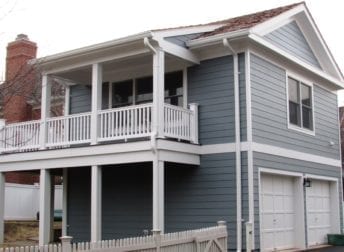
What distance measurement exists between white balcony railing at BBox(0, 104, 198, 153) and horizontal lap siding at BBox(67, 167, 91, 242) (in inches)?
91.5

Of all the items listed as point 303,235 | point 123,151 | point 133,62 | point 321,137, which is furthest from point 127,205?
point 321,137

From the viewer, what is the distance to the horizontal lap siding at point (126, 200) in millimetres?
17094

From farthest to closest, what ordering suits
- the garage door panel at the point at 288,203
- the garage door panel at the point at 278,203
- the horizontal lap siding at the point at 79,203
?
1. the horizontal lap siding at the point at 79,203
2. the garage door panel at the point at 288,203
3. the garage door panel at the point at 278,203

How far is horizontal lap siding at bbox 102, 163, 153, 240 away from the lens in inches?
673

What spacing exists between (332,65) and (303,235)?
672 cm

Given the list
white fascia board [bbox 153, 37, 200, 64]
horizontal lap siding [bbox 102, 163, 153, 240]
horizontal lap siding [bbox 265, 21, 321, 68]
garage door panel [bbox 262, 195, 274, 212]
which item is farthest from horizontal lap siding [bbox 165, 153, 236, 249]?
horizontal lap siding [bbox 265, 21, 321, 68]

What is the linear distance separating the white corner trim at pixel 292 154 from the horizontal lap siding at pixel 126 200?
342cm

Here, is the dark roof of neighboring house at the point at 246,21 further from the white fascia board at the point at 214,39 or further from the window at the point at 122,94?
the window at the point at 122,94

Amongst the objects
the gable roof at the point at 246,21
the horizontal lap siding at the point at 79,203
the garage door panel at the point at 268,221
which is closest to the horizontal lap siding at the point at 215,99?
the gable roof at the point at 246,21

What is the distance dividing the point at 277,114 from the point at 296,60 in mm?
1976

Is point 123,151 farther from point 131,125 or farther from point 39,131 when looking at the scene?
point 39,131

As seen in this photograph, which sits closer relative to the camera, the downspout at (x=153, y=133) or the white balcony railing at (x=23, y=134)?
the downspout at (x=153, y=133)

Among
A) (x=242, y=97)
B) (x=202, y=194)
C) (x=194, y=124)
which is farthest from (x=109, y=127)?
(x=242, y=97)

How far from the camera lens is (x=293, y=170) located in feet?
57.2
